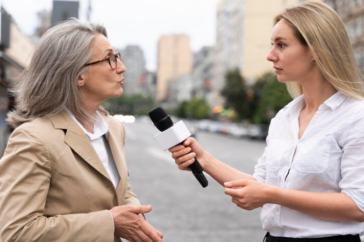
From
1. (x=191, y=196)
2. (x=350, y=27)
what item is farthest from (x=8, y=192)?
(x=350, y=27)

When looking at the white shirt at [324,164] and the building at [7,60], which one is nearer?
the white shirt at [324,164]

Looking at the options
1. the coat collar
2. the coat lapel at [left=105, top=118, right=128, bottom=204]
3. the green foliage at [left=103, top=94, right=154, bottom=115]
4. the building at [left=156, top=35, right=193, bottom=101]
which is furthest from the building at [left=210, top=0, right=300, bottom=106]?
the building at [left=156, top=35, right=193, bottom=101]

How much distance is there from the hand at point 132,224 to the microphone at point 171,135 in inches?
11.6

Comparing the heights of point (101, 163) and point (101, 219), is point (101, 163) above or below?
above

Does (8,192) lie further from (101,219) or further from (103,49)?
(103,49)

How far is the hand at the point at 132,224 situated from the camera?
220 cm

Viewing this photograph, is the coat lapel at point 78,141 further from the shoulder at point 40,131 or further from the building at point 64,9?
the building at point 64,9

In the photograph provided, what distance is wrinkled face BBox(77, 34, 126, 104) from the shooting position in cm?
240

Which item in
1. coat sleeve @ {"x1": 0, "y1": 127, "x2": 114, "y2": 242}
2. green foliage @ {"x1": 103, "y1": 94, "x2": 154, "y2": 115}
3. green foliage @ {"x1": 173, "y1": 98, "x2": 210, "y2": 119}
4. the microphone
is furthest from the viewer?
green foliage @ {"x1": 103, "y1": 94, "x2": 154, "y2": 115}

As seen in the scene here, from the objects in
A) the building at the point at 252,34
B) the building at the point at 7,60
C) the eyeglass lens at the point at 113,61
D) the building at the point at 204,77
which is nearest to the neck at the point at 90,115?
the eyeglass lens at the point at 113,61

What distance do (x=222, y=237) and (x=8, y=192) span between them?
591 cm

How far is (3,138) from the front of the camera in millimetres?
15617

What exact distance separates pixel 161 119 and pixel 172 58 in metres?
183

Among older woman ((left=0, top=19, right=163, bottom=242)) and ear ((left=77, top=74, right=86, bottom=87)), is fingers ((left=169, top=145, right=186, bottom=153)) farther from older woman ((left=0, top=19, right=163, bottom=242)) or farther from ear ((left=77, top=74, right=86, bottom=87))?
ear ((left=77, top=74, right=86, bottom=87))
